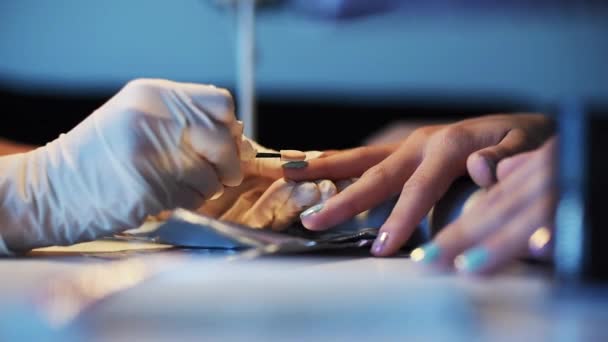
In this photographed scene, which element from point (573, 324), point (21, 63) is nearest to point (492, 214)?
point (573, 324)

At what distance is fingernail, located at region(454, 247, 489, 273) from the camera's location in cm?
21

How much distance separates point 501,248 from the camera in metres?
A: 0.21

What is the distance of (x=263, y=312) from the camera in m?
0.19

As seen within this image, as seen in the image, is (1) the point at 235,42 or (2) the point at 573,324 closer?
(2) the point at 573,324

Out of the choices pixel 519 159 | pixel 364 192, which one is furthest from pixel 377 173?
pixel 519 159

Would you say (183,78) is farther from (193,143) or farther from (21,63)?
(21,63)

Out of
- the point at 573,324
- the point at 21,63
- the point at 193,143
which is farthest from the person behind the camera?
the point at 21,63

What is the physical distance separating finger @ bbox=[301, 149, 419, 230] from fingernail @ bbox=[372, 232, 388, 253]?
0.02 meters

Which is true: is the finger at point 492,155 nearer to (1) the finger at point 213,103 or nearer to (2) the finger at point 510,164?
(2) the finger at point 510,164

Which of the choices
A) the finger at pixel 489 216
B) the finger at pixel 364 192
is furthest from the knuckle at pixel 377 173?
the finger at pixel 489 216

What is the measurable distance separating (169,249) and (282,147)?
0.23 feet

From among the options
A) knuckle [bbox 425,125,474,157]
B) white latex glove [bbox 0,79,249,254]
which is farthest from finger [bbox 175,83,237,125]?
knuckle [bbox 425,125,474,157]

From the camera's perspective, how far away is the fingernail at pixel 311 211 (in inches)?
13.4

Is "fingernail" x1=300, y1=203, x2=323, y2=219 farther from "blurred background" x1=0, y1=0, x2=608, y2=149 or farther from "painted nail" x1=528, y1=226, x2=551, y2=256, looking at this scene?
"painted nail" x1=528, y1=226, x2=551, y2=256
